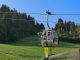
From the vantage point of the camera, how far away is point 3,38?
5056 centimetres

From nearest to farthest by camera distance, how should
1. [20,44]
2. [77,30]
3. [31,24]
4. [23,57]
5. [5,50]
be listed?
[31,24] → [77,30] → [23,57] → [5,50] → [20,44]

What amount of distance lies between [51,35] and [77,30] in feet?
31.2

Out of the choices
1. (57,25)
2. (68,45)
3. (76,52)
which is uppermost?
(57,25)

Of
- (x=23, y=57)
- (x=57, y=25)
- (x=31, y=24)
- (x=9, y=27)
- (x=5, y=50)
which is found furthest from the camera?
(x=9, y=27)

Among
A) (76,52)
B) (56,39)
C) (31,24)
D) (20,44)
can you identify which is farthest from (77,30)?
(20,44)

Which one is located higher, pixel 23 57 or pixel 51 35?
pixel 51 35

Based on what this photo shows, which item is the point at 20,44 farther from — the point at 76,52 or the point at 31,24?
the point at 76,52

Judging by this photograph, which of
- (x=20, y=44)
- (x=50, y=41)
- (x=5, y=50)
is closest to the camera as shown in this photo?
(x=50, y=41)

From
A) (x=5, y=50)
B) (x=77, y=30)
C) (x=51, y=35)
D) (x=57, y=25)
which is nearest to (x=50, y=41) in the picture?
(x=51, y=35)

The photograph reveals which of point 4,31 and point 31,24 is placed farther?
point 4,31

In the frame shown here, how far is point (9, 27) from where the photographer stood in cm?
5041

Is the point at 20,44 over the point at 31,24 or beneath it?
beneath

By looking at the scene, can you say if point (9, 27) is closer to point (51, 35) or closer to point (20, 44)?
point (20, 44)

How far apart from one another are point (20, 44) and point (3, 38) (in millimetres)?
7111
